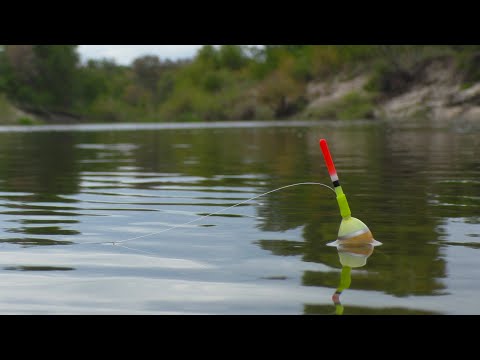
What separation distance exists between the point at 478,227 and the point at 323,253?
224cm

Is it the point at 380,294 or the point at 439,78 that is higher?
the point at 439,78

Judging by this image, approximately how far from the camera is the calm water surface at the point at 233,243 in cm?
570

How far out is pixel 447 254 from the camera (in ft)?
23.8

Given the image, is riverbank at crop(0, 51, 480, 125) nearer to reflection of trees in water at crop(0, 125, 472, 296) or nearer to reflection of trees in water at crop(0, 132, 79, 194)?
reflection of trees in water at crop(0, 125, 472, 296)

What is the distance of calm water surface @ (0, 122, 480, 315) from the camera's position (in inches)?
224

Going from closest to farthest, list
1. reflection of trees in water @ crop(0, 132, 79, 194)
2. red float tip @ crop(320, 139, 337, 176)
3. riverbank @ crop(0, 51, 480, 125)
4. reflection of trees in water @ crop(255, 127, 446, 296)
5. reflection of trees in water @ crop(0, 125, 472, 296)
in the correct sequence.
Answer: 1. reflection of trees in water @ crop(255, 127, 446, 296)
2. reflection of trees in water @ crop(0, 125, 472, 296)
3. red float tip @ crop(320, 139, 337, 176)
4. reflection of trees in water @ crop(0, 132, 79, 194)
5. riverbank @ crop(0, 51, 480, 125)

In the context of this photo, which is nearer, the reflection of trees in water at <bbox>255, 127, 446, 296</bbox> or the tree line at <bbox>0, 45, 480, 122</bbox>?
the reflection of trees in water at <bbox>255, 127, 446, 296</bbox>

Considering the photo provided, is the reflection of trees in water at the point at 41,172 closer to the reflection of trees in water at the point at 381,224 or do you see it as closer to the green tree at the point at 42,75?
the reflection of trees in water at the point at 381,224

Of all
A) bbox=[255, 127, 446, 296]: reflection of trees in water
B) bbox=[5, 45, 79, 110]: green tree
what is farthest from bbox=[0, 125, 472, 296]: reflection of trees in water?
bbox=[5, 45, 79, 110]: green tree

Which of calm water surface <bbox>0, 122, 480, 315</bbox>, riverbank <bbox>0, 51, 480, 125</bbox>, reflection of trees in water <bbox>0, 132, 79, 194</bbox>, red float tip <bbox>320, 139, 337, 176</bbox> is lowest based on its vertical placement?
calm water surface <bbox>0, 122, 480, 315</bbox>
